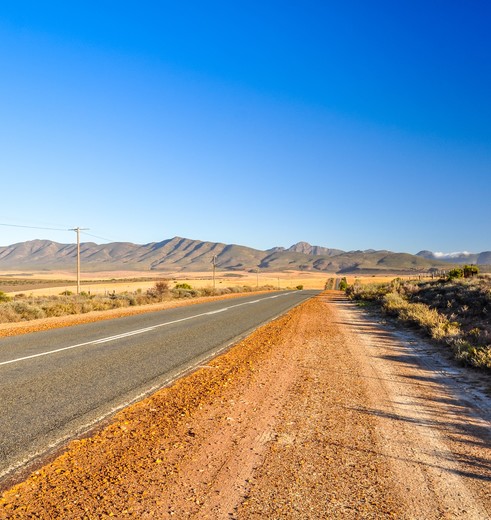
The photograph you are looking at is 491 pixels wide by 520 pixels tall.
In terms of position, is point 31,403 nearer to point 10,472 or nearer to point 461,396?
point 10,472

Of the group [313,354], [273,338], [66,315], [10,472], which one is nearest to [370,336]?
[273,338]

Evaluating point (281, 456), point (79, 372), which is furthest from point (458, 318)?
point (281, 456)

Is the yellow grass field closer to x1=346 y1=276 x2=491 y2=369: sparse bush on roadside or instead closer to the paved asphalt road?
x1=346 y1=276 x2=491 y2=369: sparse bush on roadside

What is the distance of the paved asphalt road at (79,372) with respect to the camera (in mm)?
5184

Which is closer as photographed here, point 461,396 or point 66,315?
point 461,396

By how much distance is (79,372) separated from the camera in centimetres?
828

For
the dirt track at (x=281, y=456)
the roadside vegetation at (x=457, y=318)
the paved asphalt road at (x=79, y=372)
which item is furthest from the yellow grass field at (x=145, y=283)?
the dirt track at (x=281, y=456)

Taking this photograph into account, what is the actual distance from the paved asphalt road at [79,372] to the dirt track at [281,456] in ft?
1.58

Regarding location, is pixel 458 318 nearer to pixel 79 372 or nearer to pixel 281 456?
pixel 79 372

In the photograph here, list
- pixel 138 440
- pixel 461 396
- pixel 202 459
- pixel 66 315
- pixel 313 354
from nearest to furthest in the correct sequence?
pixel 202 459 < pixel 138 440 < pixel 461 396 < pixel 313 354 < pixel 66 315

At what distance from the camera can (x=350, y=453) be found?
4516 mm

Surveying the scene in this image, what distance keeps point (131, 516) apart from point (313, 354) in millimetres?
7613

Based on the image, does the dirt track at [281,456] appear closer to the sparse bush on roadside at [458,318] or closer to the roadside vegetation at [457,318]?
the sparse bush on roadside at [458,318]

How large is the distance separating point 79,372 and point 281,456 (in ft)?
17.0
